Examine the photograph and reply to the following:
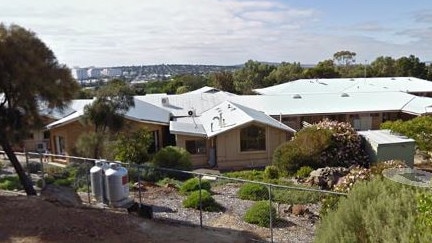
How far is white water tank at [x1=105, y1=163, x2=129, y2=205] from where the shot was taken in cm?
1172

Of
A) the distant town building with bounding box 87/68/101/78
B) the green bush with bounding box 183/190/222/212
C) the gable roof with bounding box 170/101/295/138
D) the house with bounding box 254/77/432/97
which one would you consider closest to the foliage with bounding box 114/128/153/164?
the gable roof with bounding box 170/101/295/138

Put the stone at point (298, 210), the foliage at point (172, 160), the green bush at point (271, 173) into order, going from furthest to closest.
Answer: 1. the foliage at point (172, 160)
2. the green bush at point (271, 173)
3. the stone at point (298, 210)

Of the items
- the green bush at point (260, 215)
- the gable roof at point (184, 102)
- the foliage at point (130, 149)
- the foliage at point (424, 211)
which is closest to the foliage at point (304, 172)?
the foliage at point (130, 149)

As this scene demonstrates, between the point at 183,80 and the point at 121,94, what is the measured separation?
2049 inches

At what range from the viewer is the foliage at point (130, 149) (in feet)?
78.2

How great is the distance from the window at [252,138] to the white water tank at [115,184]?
630 inches

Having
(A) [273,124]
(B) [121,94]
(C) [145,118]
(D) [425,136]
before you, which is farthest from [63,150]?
(D) [425,136]

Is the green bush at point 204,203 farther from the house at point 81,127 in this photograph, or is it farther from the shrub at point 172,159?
the house at point 81,127

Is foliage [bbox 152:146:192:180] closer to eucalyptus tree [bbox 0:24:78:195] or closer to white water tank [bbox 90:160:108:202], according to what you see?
eucalyptus tree [bbox 0:24:78:195]

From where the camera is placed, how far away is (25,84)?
12.7 meters

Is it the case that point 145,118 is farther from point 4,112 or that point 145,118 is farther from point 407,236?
point 407,236

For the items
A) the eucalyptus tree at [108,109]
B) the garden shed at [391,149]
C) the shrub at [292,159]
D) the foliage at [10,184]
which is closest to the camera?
the foliage at [10,184]

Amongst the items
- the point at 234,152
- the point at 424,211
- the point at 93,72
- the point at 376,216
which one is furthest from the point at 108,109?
the point at 93,72

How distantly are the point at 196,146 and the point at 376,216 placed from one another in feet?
73.0
